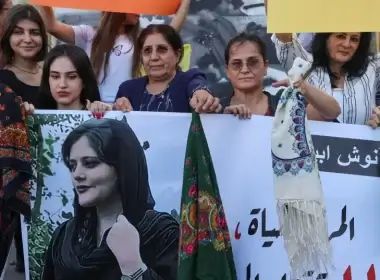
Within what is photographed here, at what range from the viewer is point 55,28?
13.4ft

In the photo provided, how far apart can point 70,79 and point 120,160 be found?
0.46 metres

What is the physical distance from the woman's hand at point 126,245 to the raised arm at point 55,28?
1.27m

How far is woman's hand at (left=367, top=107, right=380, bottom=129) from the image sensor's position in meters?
3.09

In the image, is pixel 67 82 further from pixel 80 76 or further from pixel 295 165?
pixel 295 165

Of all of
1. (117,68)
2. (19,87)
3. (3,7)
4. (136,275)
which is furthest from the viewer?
(3,7)

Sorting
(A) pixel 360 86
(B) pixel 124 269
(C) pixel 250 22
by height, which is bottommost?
(B) pixel 124 269

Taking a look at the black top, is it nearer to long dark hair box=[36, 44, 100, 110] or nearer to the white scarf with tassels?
long dark hair box=[36, 44, 100, 110]

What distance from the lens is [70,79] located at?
11.4 feet

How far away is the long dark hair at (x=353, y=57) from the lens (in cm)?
335

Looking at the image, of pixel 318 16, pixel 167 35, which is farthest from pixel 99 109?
pixel 318 16

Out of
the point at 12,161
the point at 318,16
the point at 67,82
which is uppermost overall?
the point at 318,16

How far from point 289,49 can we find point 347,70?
0.89 ft

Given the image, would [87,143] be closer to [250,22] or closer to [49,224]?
[49,224]

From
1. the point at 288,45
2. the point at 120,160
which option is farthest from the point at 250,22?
the point at 120,160
